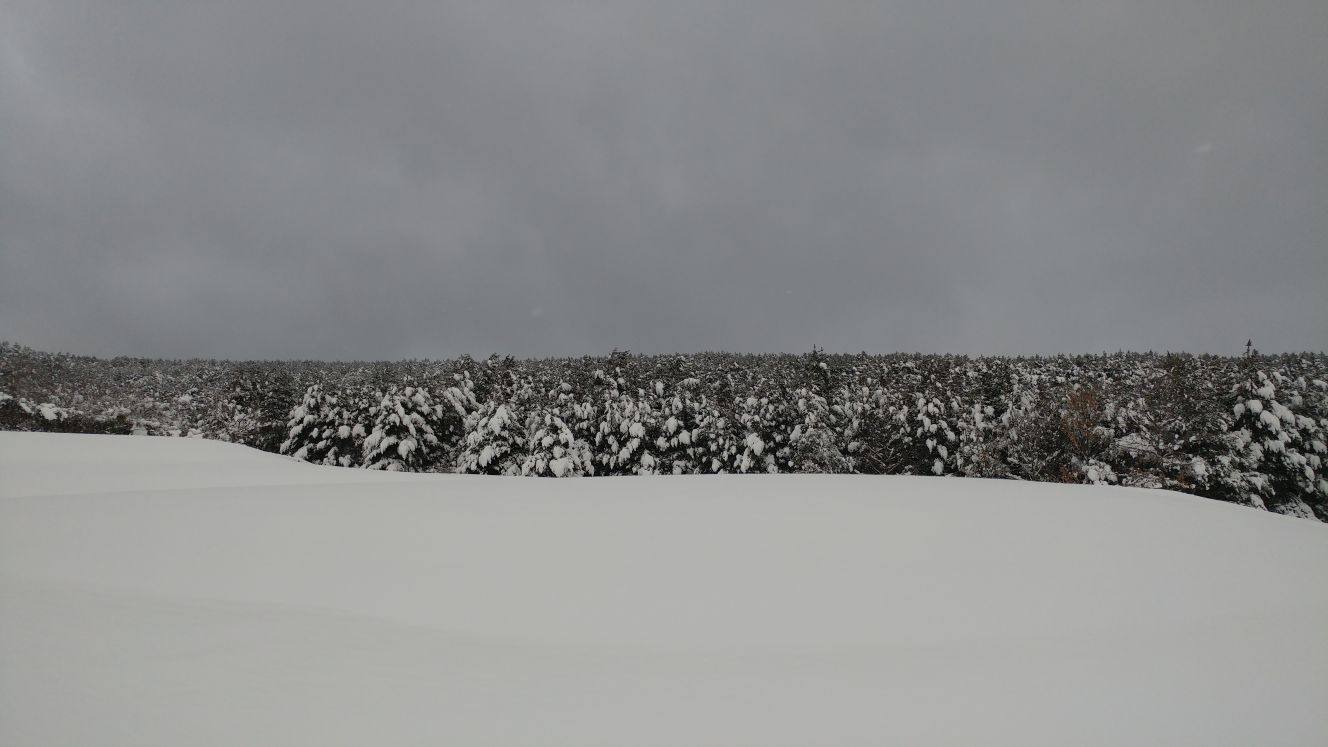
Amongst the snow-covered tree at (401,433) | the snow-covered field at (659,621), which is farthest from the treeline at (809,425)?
the snow-covered field at (659,621)

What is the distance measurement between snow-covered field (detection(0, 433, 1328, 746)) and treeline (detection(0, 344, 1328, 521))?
24675 mm

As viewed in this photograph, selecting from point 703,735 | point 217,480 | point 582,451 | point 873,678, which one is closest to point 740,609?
point 873,678

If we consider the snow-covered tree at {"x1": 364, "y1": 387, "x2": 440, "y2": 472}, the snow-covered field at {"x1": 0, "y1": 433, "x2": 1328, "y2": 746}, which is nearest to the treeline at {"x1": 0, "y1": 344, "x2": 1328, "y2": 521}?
the snow-covered tree at {"x1": 364, "y1": 387, "x2": 440, "y2": 472}

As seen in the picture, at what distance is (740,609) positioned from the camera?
4184 mm

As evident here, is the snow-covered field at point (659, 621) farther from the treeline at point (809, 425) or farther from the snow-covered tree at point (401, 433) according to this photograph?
the snow-covered tree at point (401, 433)

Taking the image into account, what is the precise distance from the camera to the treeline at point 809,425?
1108 inches

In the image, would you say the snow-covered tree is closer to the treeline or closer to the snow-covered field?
the treeline

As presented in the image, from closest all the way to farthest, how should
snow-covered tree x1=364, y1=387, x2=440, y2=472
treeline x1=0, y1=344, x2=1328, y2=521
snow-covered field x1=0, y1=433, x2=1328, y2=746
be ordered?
snow-covered field x1=0, y1=433, x2=1328, y2=746 → treeline x1=0, y1=344, x2=1328, y2=521 → snow-covered tree x1=364, y1=387, x2=440, y2=472

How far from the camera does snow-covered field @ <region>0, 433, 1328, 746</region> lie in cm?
283

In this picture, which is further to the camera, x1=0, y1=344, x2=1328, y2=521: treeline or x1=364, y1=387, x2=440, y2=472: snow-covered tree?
x1=364, y1=387, x2=440, y2=472: snow-covered tree

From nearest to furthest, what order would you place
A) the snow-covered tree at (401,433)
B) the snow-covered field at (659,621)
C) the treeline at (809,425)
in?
the snow-covered field at (659,621) → the treeline at (809,425) → the snow-covered tree at (401,433)

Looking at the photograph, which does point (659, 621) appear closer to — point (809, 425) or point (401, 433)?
point (809, 425)

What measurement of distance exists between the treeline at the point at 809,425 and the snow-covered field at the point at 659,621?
2467 centimetres

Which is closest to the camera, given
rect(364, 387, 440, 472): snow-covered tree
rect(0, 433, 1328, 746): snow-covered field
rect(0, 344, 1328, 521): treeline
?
rect(0, 433, 1328, 746): snow-covered field
